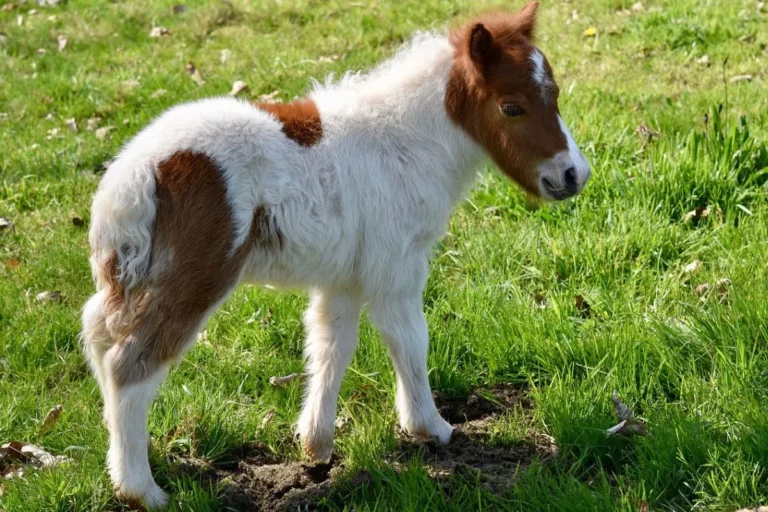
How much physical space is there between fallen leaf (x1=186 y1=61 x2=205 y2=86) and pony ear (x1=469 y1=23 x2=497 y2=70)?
4.64 meters

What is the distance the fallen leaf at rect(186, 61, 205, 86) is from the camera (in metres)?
7.56

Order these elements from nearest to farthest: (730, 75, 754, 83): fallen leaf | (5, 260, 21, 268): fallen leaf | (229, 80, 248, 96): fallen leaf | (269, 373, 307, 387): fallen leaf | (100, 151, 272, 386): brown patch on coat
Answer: (100, 151, 272, 386): brown patch on coat < (269, 373, 307, 387): fallen leaf < (5, 260, 21, 268): fallen leaf < (730, 75, 754, 83): fallen leaf < (229, 80, 248, 96): fallen leaf

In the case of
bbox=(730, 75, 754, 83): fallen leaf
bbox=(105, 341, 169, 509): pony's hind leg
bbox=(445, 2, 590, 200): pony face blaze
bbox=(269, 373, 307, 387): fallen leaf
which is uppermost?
bbox=(445, 2, 590, 200): pony face blaze

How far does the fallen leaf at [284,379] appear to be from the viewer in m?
3.97

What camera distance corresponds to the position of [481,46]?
3.27 m

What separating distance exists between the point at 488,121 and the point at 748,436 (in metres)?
1.45

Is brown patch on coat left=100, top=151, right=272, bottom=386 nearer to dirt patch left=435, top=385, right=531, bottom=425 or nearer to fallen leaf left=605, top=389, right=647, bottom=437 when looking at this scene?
dirt patch left=435, top=385, right=531, bottom=425

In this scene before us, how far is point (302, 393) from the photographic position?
12.8 feet

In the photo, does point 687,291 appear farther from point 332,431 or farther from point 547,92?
point 332,431

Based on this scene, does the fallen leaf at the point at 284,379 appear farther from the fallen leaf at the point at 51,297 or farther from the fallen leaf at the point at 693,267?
the fallen leaf at the point at 693,267

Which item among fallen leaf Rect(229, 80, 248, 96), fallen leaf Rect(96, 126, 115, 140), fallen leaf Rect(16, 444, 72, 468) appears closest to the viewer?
fallen leaf Rect(16, 444, 72, 468)

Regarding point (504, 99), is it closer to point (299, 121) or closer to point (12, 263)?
point (299, 121)

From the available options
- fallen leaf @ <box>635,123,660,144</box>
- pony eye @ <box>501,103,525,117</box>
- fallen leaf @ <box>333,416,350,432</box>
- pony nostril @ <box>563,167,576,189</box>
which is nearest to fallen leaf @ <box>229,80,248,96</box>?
fallen leaf @ <box>635,123,660,144</box>

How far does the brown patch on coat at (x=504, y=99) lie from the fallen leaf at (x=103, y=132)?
401 cm
